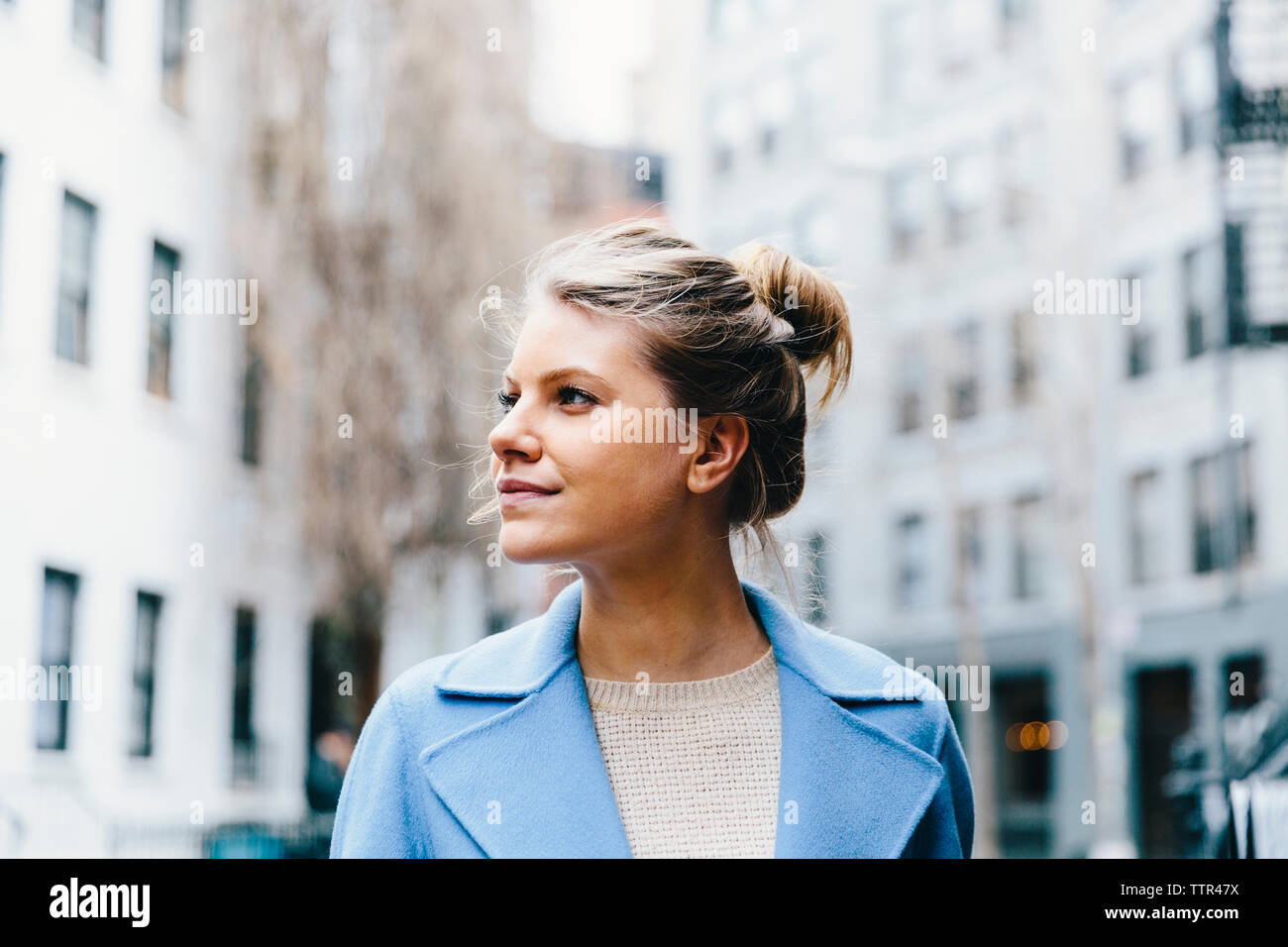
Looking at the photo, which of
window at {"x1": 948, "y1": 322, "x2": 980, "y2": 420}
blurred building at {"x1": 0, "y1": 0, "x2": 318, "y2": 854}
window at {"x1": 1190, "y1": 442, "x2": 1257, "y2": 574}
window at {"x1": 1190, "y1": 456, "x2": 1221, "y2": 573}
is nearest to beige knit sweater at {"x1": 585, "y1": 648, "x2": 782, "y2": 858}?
blurred building at {"x1": 0, "y1": 0, "x2": 318, "y2": 854}

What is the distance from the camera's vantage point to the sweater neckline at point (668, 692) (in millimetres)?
2043

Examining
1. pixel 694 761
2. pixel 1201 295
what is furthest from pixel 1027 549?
pixel 694 761

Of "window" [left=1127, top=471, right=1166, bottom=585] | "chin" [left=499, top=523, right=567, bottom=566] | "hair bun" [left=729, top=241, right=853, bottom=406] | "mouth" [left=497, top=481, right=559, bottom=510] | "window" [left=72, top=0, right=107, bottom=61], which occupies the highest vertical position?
"window" [left=72, top=0, right=107, bottom=61]

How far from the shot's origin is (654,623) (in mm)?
2049

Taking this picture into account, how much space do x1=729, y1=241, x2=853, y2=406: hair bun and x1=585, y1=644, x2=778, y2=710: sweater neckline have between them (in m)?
0.46

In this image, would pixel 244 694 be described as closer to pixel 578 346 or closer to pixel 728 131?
pixel 578 346

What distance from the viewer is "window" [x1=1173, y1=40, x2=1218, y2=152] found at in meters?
20.5

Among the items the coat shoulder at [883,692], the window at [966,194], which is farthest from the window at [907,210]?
the coat shoulder at [883,692]

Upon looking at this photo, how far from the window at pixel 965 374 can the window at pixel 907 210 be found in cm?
185

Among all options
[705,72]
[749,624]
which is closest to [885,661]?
[749,624]

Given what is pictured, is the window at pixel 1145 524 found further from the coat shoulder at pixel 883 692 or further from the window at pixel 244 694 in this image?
the coat shoulder at pixel 883 692

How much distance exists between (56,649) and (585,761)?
1059 cm

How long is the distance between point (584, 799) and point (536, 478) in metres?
0.40

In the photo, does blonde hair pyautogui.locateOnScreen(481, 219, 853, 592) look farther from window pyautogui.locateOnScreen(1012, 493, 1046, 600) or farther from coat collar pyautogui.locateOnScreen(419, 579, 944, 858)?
window pyautogui.locateOnScreen(1012, 493, 1046, 600)
